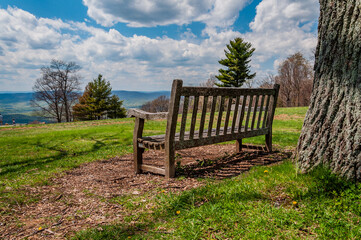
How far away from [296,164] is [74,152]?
20.4 feet

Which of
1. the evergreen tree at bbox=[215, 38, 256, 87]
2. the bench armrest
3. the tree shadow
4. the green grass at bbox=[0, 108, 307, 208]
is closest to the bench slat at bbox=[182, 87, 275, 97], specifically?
the bench armrest

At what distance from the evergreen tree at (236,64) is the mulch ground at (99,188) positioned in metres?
41.5

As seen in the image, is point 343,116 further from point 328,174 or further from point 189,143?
point 189,143

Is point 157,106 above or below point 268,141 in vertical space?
below

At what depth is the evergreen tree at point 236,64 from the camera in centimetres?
4469

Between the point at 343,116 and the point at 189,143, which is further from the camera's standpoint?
the point at 189,143

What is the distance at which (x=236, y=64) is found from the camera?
4509 centimetres

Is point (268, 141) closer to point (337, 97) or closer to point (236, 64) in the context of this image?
point (337, 97)

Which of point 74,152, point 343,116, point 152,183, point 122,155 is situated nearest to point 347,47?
point 343,116

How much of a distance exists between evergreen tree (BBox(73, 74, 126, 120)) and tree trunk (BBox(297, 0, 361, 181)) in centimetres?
4792

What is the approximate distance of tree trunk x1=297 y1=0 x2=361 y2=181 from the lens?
8.80ft

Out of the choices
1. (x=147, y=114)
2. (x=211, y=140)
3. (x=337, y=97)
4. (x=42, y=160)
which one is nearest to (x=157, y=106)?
(x=42, y=160)

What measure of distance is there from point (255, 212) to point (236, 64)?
45.3 meters

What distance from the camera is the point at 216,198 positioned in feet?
9.34
